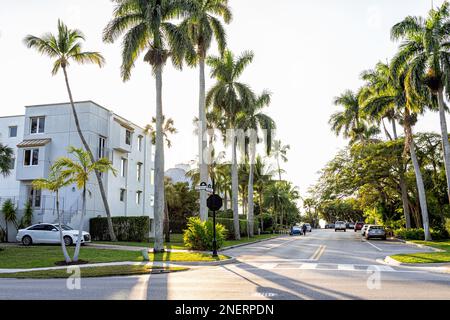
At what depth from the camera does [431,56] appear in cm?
2917

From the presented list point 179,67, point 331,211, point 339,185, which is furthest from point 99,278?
point 331,211

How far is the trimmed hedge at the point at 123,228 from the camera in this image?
1352 inches

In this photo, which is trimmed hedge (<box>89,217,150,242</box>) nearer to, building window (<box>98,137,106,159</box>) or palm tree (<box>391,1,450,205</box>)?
building window (<box>98,137,106,159</box>)

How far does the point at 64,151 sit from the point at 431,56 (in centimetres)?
2897

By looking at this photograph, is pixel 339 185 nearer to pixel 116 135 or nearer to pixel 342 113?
pixel 342 113

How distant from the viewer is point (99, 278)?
13742 mm

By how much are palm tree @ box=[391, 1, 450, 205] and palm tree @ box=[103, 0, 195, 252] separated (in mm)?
15823

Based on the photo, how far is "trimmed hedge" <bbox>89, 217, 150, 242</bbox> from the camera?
3434 cm

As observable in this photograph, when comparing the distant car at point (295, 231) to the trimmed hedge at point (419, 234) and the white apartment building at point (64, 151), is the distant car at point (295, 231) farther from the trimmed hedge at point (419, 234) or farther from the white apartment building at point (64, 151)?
the white apartment building at point (64, 151)

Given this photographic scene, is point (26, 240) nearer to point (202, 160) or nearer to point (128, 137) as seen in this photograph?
point (202, 160)

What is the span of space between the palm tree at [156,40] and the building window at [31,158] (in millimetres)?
15218

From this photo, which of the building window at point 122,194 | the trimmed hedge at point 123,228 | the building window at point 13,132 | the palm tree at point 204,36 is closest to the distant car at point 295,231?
the building window at point 122,194

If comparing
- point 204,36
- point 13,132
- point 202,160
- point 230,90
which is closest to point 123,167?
point 13,132
